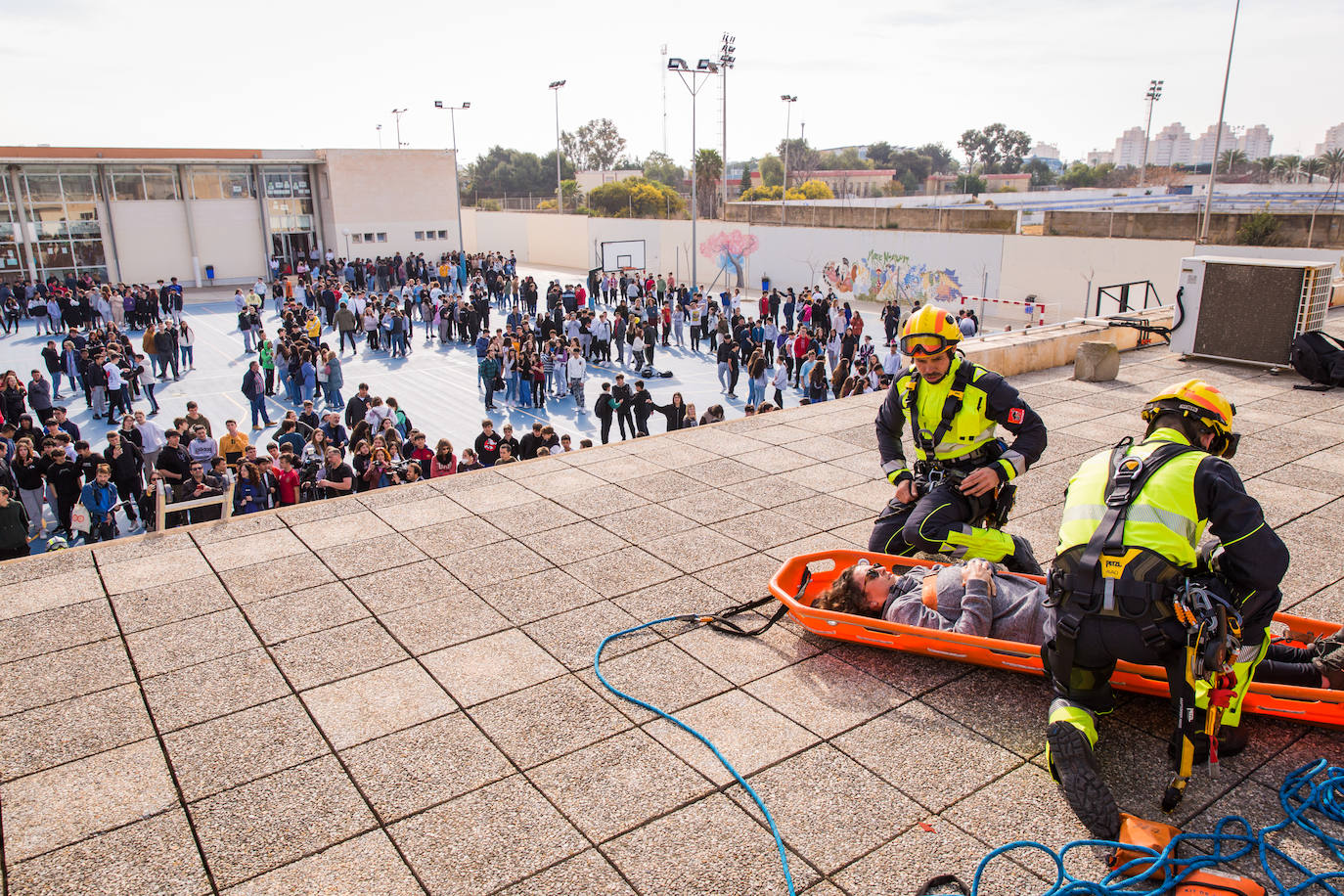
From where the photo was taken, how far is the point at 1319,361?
35.8 feet

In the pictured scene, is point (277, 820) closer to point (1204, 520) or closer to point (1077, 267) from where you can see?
point (1204, 520)

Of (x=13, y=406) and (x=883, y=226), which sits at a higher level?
(x=883, y=226)

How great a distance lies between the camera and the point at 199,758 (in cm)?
409

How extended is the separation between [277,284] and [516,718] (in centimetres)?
3650

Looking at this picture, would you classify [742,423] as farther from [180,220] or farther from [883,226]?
[180,220]

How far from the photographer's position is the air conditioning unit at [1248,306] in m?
11.5

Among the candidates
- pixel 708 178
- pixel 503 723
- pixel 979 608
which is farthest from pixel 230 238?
pixel 979 608

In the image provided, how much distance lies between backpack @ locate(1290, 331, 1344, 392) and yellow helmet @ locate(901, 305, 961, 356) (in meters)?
8.25

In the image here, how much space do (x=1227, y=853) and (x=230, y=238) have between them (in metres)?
46.1

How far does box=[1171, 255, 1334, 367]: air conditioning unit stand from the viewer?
11469mm

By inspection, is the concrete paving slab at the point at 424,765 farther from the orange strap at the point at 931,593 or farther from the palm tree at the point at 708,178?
the palm tree at the point at 708,178

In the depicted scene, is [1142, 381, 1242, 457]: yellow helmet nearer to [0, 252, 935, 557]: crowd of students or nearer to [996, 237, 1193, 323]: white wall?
[0, 252, 935, 557]: crowd of students

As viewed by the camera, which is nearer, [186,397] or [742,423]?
[742,423]

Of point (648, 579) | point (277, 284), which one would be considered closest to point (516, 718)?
point (648, 579)
